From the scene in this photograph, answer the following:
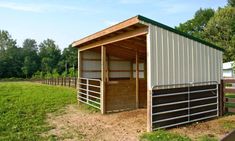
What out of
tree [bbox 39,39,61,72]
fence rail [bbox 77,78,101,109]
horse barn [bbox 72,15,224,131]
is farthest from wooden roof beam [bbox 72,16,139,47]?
tree [bbox 39,39,61,72]

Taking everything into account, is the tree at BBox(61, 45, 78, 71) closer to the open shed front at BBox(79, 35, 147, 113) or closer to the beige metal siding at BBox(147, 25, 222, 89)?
the open shed front at BBox(79, 35, 147, 113)

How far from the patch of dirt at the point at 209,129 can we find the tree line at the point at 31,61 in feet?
120

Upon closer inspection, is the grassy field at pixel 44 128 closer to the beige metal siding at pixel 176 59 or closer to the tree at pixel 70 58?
the beige metal siding at pixel 176 59

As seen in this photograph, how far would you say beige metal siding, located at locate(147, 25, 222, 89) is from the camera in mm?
6145

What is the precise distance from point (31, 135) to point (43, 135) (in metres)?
0.26

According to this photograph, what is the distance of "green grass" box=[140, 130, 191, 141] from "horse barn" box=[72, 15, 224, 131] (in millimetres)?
335

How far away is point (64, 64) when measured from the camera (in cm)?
4847

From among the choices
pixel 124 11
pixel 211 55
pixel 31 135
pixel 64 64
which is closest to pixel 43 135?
pixel 31 135

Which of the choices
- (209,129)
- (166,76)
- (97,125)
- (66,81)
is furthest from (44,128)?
(66,81)

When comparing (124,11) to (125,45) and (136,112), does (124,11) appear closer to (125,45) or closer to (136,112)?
(125,45)

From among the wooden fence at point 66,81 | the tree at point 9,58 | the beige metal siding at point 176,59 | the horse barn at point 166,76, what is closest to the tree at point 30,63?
the tree at point 9,58

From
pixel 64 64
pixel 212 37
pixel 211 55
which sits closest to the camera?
pixel 211 55

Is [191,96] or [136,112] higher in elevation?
[191,96]

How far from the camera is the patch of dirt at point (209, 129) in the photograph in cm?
580
